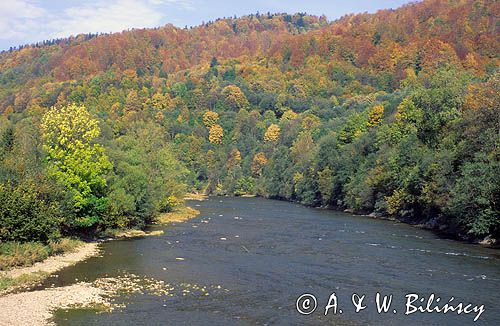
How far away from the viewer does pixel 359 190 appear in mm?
93875

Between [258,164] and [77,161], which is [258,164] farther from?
[77,161]

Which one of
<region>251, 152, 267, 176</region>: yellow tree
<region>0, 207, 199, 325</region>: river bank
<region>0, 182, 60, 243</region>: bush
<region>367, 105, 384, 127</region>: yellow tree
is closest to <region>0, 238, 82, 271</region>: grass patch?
<region>0, 207, 199, 325</region>: river bank

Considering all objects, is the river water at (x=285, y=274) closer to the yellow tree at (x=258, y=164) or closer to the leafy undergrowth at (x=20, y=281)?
the leafy undergrowth at (x=20, y=281)

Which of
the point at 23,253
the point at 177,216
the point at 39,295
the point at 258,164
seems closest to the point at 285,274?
the point at 39,295

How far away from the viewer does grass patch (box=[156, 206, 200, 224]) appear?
77.4 meters

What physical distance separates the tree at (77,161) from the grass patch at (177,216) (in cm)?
2204

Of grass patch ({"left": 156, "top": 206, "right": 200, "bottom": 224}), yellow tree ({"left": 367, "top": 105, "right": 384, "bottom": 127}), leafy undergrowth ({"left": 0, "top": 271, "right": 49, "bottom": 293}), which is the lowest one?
grass patch ({"left": 156, "top": 206, "right": 200, "bottom": 224})

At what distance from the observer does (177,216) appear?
82.5 m

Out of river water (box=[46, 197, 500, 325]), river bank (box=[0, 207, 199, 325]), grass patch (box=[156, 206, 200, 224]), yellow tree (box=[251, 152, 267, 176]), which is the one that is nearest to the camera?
river bank (box=[0, 207, 199, 325])

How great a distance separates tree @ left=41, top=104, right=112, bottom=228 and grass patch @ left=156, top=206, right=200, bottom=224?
22.0m

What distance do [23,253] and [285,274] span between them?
61.0 ft

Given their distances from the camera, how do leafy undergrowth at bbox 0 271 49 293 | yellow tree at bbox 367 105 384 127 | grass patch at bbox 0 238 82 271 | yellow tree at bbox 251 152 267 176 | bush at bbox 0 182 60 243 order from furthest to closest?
yellow tree at bbox 251 152 267 176, yellow tree at bbox 367 105 384 127, bush at bbox 0 182 60 243, grass patch at bbox 0 238 82 271, leafy undergrowth at bbox 0 271 49 293

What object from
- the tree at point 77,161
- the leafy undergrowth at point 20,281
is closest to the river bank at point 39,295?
the leafy undergrowth at point 20,281

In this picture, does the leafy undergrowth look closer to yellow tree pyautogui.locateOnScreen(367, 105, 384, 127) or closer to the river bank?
the river bank
